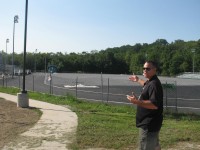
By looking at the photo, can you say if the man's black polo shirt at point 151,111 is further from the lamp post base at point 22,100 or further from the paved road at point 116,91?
the paved road at point 116,91

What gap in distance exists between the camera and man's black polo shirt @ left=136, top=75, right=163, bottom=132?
579cm

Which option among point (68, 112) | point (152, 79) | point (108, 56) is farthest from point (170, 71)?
point (152, 79)

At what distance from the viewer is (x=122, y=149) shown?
933 cm

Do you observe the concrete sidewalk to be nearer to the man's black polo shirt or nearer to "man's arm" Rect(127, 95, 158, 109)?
the man's black polo shirt

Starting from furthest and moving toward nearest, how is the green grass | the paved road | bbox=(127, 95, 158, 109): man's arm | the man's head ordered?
the paved road
the green grass
the man's head
bbox=(127, 95, 158, 109): man's arm

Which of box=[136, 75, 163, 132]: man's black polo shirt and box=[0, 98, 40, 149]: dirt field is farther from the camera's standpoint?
box=[0, 98, 40, 149]: dirt field

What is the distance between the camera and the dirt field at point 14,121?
10895mm

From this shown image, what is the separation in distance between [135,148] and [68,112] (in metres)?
7.42

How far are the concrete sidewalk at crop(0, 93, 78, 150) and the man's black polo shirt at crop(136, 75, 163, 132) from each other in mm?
3753

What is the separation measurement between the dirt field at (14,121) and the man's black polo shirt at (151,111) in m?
4.71

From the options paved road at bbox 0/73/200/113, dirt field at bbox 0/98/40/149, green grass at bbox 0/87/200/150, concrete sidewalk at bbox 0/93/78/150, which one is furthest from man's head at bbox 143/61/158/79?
paved road at bbox 0/73/200/113

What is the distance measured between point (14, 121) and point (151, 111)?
8659mm

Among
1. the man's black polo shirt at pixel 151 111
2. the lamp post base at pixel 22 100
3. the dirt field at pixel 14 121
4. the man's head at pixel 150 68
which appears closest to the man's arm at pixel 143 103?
the man's black polo shirt at pixel 151 111

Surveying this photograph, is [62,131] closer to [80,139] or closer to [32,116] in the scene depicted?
[80,139]
